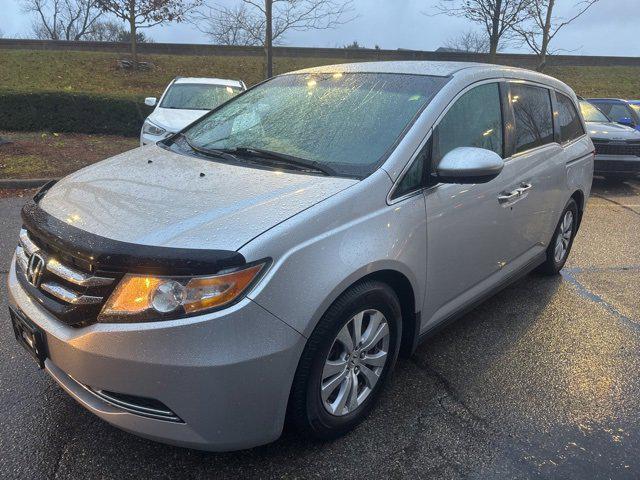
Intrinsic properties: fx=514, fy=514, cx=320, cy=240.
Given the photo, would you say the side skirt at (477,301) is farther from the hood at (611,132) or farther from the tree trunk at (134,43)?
the tree trunk at (134,43)

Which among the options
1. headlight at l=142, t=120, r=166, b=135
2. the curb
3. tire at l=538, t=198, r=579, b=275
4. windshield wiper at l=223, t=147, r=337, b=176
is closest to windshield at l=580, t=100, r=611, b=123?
tire at l=538, t=198, r=579, b=275

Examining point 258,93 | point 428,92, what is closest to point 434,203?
point 428,92

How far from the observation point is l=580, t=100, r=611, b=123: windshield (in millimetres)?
10094

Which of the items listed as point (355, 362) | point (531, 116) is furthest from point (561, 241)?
point (355, 362)

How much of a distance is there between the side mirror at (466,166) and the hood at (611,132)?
775 centimetres

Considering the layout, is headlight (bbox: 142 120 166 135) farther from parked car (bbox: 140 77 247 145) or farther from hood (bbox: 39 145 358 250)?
hood (bbox: 39 145 358 250)

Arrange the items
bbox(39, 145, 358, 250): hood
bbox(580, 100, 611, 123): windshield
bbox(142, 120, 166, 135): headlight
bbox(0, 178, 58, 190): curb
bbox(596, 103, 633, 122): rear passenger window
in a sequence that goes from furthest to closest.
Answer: bbox(596, 103, 633, 122): rear passenger window
bbox(580, 100, 611, 123): windshield
bbox(142, 120, 166, 135): headlight
bbox(0, 178, 58, 190): curb
bbox(39, 145, 358, 250): hood

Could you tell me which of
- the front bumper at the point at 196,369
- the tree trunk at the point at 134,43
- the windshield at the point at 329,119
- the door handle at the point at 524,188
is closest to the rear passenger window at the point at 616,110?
the door handle at the point at 524,188

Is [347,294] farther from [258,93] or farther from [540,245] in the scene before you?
[540,245]

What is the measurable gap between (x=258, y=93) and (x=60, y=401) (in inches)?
89.9

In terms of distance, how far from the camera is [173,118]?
8102mm

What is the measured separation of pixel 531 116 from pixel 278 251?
260 centimetres

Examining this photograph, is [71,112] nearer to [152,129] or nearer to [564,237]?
[152,129]

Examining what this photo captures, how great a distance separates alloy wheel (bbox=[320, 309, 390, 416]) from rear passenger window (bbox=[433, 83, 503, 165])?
912 mm
